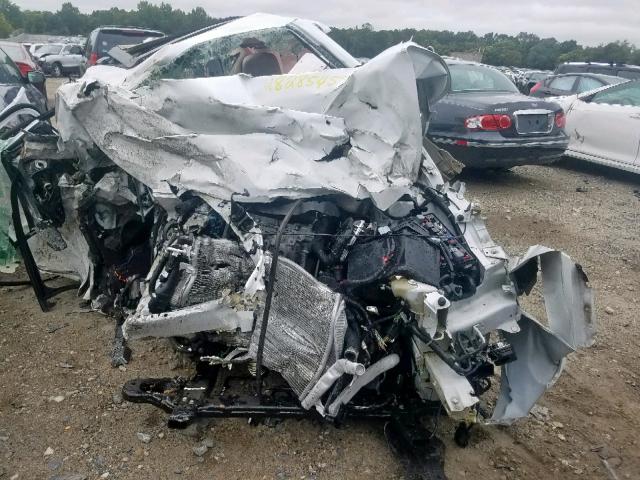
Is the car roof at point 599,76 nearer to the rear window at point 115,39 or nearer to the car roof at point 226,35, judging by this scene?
the car roof at point 226,35

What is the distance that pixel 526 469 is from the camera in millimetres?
2438

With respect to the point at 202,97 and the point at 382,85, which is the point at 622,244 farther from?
the point at 202,97

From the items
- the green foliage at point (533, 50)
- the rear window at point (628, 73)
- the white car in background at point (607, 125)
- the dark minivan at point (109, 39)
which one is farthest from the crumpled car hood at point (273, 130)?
the green foliage at point (533, 50)

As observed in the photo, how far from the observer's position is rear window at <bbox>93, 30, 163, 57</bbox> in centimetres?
1090

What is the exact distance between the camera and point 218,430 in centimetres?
261

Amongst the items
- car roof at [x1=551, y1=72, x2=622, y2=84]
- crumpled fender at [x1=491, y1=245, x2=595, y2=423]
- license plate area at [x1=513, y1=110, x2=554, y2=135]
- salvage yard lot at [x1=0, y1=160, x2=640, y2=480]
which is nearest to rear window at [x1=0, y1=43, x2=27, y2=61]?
salvage yard lot at [x1=0, y1=160, x2=640, y2=480]

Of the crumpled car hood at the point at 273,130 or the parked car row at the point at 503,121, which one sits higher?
the crumpled car hood at the point at 273,130

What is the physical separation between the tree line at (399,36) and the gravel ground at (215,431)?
19.6m

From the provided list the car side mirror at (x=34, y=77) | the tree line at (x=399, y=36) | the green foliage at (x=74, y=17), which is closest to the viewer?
the car side mirror at (x=34, y=77)

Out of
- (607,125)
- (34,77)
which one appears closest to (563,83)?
(607,125)

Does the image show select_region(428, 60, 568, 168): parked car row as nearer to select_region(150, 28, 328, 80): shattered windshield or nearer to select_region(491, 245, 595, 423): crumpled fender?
select_region(150, 28, 328, 80): shattered windshield

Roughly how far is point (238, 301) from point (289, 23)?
225 centimetres

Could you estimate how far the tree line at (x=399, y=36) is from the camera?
99.8 feet

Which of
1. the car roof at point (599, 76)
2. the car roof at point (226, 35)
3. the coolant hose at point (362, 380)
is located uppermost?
the car roof at point (226, 35)
